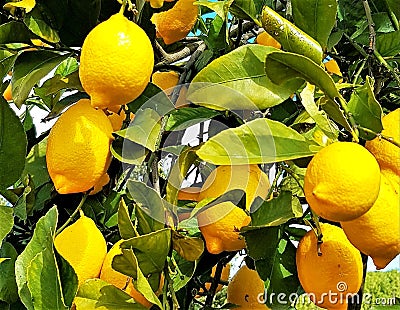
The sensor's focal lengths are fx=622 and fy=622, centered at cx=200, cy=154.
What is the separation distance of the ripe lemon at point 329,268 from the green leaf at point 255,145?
14 cm

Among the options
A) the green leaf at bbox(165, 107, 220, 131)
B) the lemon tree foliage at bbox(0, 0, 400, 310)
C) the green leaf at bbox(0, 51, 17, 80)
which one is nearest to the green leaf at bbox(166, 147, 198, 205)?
the lemon tree foliage at bbox(0, 0, 400, 310)

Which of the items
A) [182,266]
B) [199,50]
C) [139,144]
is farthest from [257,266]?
[199,50]

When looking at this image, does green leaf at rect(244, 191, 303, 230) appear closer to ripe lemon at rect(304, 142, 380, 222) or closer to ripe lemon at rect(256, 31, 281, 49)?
ripe lemon at rect(304, 142, 380, 222)

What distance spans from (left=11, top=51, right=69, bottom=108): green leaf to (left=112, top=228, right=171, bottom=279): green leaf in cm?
21

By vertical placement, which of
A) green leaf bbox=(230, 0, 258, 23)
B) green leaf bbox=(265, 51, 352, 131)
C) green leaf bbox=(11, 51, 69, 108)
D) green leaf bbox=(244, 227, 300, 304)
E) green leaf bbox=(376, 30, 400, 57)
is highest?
green leaf bbox=(265, 51, 352, 131)

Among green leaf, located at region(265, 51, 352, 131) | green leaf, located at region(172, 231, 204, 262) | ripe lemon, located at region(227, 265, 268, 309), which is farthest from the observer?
ripe lemon, located at region(227, 265, 268, 309)

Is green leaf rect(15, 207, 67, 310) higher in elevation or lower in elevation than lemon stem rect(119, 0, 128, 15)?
lower

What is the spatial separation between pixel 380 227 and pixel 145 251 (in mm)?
202

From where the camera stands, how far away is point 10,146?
666mm

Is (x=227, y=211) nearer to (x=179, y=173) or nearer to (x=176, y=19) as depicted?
(x=179, y=173)

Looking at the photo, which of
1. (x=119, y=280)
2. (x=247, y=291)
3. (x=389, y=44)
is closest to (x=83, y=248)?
(x=119, y=280)

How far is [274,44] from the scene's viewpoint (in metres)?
0.76

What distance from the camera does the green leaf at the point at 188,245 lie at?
57 centimetres

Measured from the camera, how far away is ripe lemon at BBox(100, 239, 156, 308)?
587 millimetres
